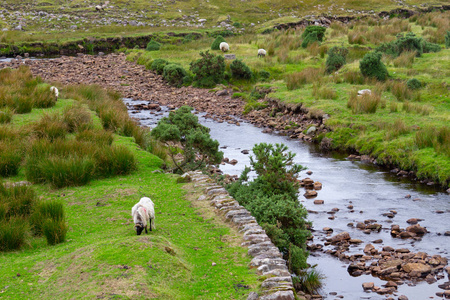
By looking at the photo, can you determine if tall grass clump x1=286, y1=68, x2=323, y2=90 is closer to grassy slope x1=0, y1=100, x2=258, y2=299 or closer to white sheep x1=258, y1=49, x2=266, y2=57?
white sheep x1=258, y1=49, x2=266, y2=57

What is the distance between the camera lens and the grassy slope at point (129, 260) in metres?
5.62

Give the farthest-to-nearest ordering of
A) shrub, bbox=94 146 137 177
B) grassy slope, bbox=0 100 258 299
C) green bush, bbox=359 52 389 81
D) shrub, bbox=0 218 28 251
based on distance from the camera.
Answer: green bush, bbox=359 52 389 81 → shrub, bbox=94 146 137 177 → shrub, bbox=0 218 28 251 → grassy slope, bbox=0 100 258 299

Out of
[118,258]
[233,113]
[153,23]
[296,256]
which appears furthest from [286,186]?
[153,23]

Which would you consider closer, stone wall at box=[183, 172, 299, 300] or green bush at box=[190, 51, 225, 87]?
stone wall at box=[183, 172, 299, 300]

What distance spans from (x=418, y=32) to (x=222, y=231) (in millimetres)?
32022

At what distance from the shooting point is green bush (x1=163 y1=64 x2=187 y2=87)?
1183 inches

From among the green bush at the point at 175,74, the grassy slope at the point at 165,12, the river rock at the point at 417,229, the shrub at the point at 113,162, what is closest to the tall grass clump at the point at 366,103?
the river rock at the point at 417,229

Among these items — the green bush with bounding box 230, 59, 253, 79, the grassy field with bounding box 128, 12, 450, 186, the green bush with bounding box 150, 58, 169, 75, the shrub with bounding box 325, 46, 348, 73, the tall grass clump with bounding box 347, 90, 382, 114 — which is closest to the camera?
the grassy field with bounding box 128, 12, 450, 186

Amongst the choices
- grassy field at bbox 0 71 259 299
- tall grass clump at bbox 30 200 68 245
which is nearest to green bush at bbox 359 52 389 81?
grassy field at bbox 0 71 259 299

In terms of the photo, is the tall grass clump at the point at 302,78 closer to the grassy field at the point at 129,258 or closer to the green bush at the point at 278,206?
the green bush at the point at 278,206

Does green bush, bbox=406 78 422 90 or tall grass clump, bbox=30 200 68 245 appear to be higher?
green bush, bbox=406 78 422 90

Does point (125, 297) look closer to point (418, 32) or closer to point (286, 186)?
point (286, 186)

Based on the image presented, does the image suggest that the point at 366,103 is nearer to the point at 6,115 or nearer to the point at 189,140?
the point at 189,140

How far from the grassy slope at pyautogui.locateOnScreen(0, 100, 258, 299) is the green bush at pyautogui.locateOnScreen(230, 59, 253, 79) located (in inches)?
806
